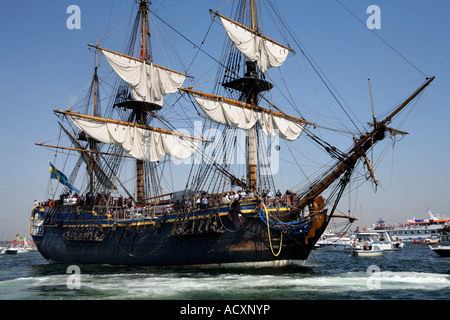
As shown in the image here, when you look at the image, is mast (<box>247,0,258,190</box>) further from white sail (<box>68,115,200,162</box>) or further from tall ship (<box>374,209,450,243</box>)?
→ tall ship (<box>374,209,450,243</box>)

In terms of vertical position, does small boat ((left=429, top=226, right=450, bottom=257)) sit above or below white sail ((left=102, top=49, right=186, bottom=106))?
below

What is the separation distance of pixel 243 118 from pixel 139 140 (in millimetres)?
13464

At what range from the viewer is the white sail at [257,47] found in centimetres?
3719

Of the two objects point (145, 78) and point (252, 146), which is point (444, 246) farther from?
point (145, 78)

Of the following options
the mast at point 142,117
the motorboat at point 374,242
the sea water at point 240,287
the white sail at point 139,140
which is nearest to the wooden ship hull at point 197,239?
the sea water at point 240,287

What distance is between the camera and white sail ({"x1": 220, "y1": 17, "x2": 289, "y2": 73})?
3719cm

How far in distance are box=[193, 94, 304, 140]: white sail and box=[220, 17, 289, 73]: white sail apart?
5126 millimetres

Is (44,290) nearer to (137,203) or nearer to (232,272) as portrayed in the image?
(232,272)

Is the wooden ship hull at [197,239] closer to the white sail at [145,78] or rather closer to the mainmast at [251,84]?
the mainmast at [251,84]

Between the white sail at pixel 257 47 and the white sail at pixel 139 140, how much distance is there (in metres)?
13.8

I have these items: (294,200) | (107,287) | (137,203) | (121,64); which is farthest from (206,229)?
(121,64)

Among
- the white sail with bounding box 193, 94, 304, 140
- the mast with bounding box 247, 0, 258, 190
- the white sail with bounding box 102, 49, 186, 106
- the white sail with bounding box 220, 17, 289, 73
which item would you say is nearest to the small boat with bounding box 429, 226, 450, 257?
the white sail with bounding box 193, 94, 304, 140

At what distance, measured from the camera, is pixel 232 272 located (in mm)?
27531
